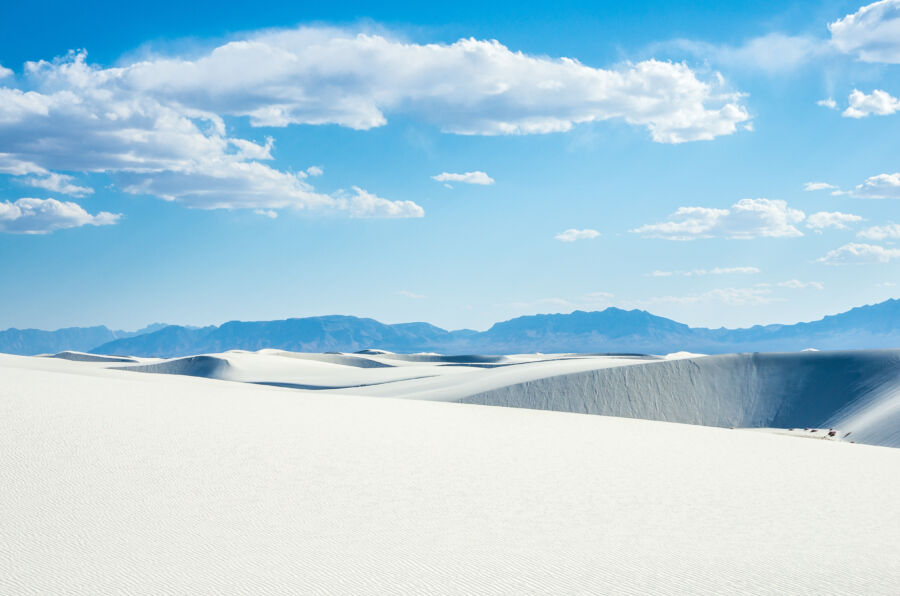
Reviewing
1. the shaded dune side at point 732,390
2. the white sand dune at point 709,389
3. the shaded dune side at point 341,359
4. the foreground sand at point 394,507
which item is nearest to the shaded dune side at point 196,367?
the shaded dune side at point 341,359

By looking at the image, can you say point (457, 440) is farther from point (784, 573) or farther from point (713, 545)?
point (784, 573)

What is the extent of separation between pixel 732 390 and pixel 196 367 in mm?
51258

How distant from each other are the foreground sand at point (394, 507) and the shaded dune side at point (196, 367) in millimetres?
59436

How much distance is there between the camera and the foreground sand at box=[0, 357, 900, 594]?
6.70 metres

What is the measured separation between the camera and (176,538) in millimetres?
7641

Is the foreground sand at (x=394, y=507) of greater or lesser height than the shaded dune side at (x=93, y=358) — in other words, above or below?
below

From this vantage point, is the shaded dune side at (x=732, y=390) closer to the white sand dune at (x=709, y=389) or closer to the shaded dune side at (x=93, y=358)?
the white sand dune at (x=709, y=389)

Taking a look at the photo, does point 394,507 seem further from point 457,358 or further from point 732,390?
point 457,358

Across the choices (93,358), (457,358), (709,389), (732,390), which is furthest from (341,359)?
(732,390)

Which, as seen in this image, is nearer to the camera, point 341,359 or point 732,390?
point 732,390

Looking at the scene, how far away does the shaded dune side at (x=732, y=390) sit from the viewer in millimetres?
44375

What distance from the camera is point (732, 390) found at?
4891 cm

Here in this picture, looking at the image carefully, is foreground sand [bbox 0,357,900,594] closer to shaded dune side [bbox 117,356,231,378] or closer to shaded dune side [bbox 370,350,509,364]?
shaded dune side [bbox 117,356,231,378]

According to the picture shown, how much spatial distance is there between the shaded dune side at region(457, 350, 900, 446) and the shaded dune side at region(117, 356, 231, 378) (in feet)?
124
